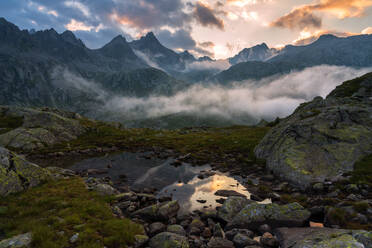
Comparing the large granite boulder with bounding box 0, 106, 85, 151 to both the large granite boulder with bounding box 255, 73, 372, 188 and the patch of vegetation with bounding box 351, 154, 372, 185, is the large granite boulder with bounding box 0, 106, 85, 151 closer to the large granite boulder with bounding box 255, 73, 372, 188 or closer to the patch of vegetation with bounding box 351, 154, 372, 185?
the large granite boulder with bounding box 255, 73, 372, 188

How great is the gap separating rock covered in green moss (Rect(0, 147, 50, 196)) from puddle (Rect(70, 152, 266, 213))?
10.4 m

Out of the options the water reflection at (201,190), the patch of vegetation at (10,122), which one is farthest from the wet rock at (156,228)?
the patch of vegetation at (10,122)

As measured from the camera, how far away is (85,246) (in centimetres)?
1124

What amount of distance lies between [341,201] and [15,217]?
27.5 m

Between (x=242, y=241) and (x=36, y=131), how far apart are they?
223 ft

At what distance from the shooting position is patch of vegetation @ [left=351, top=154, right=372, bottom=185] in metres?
20.4

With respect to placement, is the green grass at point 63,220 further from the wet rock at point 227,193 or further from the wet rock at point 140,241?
the wet rock at point 227,193

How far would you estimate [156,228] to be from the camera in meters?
14.8

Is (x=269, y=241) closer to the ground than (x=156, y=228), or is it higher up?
higher up

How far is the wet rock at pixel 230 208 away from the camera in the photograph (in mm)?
16266

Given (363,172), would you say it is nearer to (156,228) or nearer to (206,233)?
(206,233)

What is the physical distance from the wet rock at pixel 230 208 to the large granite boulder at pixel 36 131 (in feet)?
180

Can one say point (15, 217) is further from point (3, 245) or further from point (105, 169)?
point (105, 169)

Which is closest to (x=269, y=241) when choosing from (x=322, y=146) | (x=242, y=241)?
(x=242, y=241)
